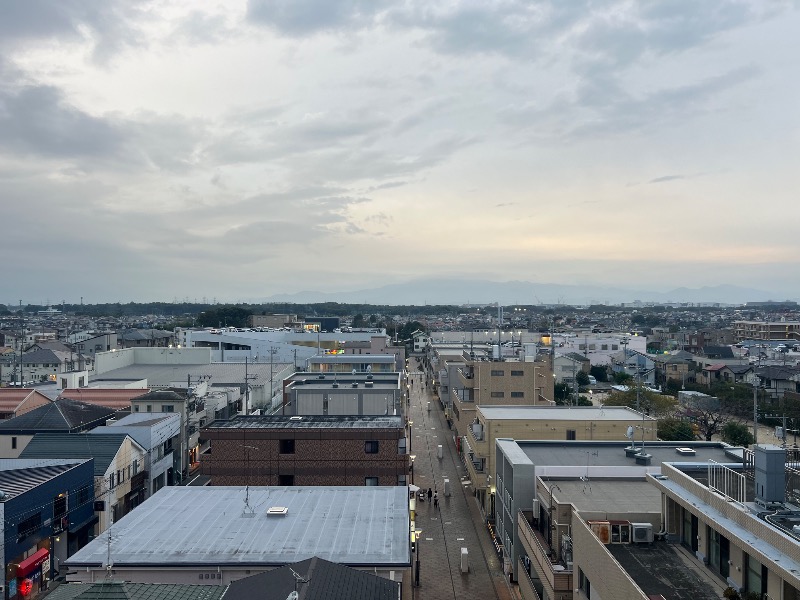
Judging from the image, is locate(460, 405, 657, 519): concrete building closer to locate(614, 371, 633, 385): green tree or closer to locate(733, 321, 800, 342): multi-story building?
locate(614, 371, 633, 385): green tree

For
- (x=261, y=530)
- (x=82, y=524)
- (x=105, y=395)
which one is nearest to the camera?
(x=261, y=530)

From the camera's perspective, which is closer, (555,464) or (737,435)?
(555,464)

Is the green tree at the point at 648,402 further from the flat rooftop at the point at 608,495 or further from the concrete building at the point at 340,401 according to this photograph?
the flat rooftop at the point at 608,495


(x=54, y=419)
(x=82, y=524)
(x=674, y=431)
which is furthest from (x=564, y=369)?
(x=82, y=524)

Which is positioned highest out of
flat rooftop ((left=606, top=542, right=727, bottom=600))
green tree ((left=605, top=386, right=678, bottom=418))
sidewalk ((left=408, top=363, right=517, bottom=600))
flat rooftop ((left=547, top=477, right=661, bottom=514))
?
flat rooftop ((left=606, top=542, right=727, bottom=600))

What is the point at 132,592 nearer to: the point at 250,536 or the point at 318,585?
the point at 318,585

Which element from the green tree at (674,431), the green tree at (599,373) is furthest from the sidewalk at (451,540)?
the green tree at (599,373)

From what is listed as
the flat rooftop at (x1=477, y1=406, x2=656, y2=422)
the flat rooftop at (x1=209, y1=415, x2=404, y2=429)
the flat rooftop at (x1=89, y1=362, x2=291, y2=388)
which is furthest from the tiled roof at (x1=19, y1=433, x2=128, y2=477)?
the flat rooftop at (x1=89, y1=362, x2=291, y2=388)
